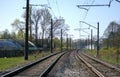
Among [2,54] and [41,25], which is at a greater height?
[41,25]

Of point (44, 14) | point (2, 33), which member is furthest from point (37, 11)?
point (2, 33)

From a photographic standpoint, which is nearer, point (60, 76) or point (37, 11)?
point (60, 76)

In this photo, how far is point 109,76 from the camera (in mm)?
19875

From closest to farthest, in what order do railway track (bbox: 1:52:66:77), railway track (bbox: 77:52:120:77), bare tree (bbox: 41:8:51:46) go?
railway track (bbox: 1:52:66:77) → railway track (bbox: 77:52:120:77) → bare tree (bbox: 41:8:51:46)

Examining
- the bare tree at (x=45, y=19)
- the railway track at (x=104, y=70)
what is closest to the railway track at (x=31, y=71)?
the railway track at (x=104, y=70)

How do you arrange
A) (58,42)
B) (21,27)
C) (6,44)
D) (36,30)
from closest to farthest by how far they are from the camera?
Result: (6,44), (36,30), (21,27), (58,42)

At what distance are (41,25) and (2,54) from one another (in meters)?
66.9

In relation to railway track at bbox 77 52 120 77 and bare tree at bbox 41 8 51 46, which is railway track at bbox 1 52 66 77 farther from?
bare tree at bbox 41 8 51 46

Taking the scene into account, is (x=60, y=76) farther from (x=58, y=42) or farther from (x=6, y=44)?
(x=58, y=42)

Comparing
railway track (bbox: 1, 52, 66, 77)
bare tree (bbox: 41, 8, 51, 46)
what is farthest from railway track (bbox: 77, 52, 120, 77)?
bare tree (bbox: 41, 8, 51, 46)

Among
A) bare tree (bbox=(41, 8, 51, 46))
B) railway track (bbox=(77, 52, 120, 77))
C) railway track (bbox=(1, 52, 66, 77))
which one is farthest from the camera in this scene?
bare tree (bbox=(41, 8, 51, 46))

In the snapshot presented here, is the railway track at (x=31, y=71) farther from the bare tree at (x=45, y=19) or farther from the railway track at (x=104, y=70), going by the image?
the bare tree at (x=45, y=19)

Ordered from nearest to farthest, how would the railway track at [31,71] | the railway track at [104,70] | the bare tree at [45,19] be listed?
1. the railway track at [31,71]
2. the railway track at [104,70]
3. the bare tree at [45,19]

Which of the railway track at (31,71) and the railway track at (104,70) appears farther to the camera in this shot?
the railway track at (104,70)
